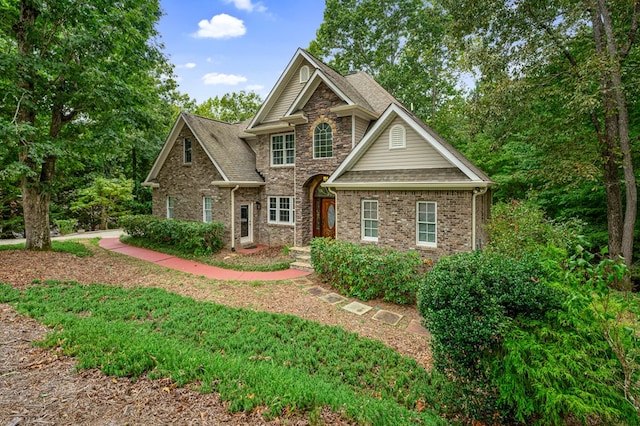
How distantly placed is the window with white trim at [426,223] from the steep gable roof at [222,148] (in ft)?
25.9

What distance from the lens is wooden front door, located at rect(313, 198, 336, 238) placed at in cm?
1352

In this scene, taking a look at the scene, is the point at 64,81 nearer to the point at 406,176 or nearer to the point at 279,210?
the point at 279,210

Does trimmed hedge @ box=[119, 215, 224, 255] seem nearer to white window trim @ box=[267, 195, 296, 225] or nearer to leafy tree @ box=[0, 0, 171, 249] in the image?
white window trim @ box=[267, 195, 296, 225]

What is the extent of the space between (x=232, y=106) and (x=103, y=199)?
16226 mm

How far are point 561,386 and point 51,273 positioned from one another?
1181 cm

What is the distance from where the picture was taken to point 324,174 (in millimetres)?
12875

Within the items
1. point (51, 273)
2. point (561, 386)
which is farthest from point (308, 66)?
point (561, 386)

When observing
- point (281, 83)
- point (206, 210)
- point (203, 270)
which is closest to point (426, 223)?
point (203, 270)

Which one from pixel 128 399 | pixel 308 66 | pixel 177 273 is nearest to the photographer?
pixel 128 399

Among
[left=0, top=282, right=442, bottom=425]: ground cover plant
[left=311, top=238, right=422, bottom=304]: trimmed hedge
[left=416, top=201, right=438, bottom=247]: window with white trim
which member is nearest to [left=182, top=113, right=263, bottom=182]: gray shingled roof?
[left=311, top=238, right=422, bottom=304]: trimmed hedge

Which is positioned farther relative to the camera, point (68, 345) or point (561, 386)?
point (68, 345)

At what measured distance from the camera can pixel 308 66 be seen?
13867 mm

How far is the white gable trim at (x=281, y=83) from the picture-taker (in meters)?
13.5

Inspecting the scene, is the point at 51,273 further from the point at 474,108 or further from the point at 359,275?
the point at 474,108
